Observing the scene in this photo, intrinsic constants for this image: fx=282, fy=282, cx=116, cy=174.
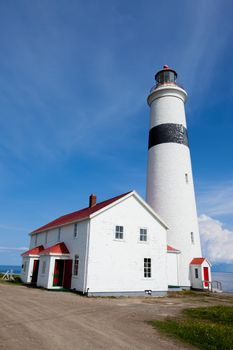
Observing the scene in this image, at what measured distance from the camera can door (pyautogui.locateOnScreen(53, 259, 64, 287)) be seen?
21.4m

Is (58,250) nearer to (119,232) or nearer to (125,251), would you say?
(119,232)

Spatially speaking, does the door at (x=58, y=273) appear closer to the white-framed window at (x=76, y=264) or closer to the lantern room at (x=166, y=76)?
the white-framed window at (x=76, y=264)

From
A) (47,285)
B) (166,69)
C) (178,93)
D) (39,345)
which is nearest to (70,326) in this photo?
(39,345)

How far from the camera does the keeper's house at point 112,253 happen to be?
767 inches

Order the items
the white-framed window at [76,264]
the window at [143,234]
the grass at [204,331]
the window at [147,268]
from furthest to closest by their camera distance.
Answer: the window at [143,234] < the window at [147,268] < the white-framed window at [76,264] < the grass at [204,331]

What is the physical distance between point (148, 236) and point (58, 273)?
7493 mm

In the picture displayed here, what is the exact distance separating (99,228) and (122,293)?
4.85 meters

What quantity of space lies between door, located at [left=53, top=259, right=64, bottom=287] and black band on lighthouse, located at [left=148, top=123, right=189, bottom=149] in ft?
46.7

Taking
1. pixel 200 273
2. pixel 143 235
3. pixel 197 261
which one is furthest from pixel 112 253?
pixel 200 273

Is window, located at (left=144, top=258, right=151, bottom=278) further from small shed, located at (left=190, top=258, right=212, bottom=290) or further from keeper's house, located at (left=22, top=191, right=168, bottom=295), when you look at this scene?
small shed, located at (left=190, top=258, right=212, bottom=290)

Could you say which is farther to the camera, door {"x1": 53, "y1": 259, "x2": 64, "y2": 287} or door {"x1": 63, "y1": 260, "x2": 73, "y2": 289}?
door {"x1": 53, "y1": 259, "x2": 64, "y2": 287}

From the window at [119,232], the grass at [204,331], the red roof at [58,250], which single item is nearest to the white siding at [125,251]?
the window at [119,232]

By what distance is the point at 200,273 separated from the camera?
24.7m

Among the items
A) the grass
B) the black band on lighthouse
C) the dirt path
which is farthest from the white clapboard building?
the grass
